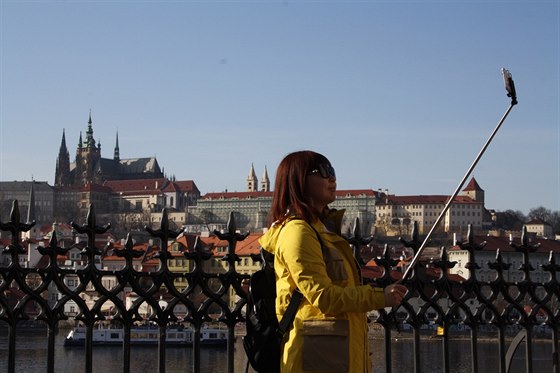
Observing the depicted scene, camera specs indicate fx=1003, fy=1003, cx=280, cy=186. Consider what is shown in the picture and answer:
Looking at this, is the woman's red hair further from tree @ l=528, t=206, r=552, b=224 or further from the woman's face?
tree @ l=528, t=206, r=552, b=224

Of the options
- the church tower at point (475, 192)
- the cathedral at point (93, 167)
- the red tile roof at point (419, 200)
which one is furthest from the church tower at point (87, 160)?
the church tower at point (475, 192)

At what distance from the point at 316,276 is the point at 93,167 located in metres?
144

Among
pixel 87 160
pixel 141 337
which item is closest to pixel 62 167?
pixel 87 160

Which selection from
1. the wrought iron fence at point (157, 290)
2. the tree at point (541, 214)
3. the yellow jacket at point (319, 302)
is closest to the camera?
the yellow jacket at point (319, 302)

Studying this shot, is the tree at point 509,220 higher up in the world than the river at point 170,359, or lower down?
higher up

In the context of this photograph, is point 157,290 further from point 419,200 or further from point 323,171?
point 419,200

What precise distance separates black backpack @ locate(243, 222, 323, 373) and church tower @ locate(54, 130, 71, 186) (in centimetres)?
14086

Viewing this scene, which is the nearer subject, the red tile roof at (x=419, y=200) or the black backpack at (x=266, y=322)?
the black backpack at (x=266, y=322)

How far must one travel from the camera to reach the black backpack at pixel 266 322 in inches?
126

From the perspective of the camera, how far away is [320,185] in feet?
10.9

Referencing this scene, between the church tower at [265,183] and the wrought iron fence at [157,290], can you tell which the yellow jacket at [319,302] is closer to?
the wrought iron fence at [157,290]

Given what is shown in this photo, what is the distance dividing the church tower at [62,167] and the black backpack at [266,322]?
14086 cm

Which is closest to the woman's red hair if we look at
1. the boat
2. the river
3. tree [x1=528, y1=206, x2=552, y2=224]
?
the river

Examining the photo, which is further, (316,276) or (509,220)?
(509,220)
